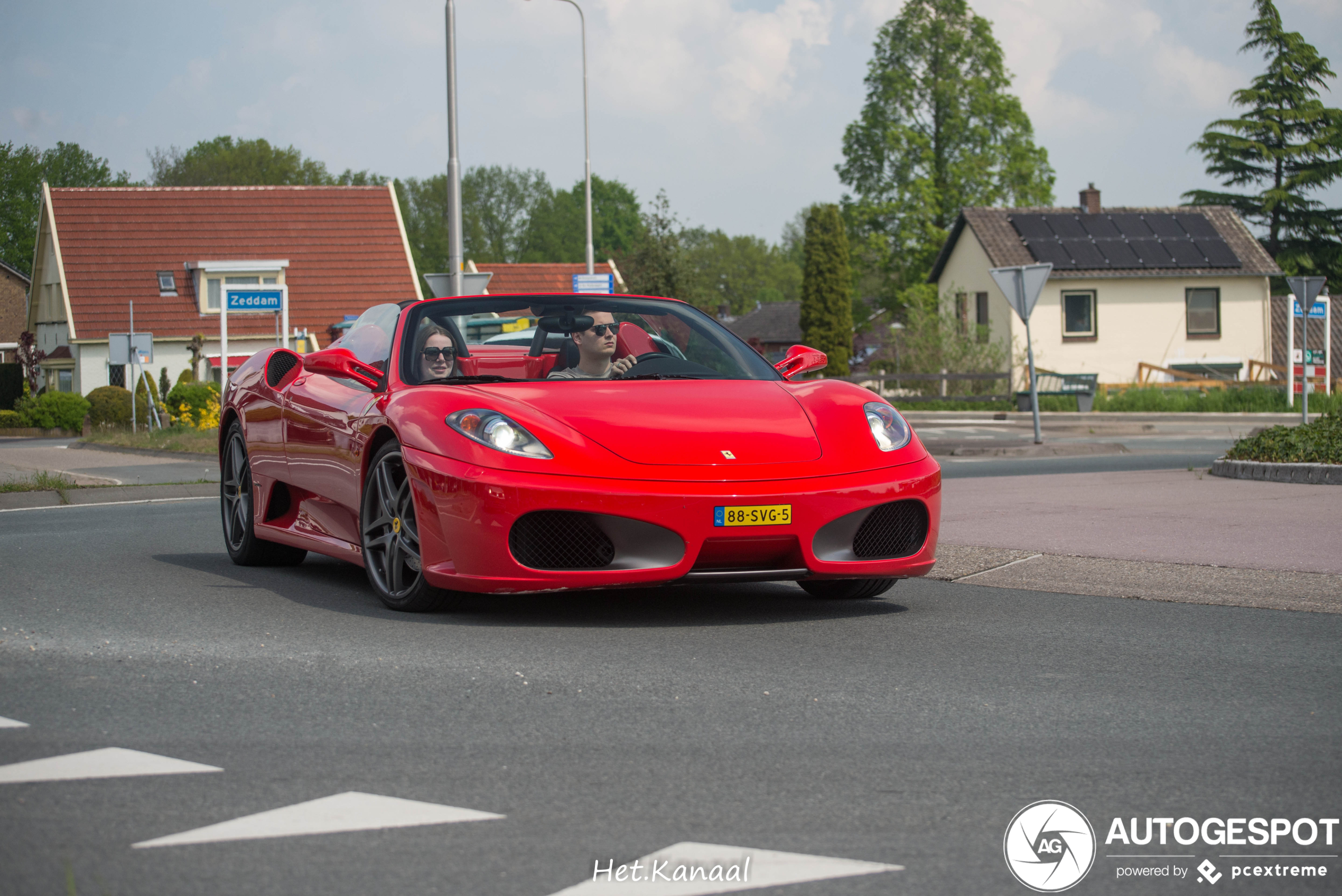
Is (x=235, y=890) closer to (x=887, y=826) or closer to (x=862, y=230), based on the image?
(x=887, y=826)

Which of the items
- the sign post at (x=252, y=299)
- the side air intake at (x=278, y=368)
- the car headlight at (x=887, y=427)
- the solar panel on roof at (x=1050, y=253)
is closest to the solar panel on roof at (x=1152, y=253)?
the solar panel on roof at (x=1050, y=253)

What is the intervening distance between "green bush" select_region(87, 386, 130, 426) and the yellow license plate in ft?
120

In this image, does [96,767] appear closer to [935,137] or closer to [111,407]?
[111,407]

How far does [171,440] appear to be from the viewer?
85.4ft

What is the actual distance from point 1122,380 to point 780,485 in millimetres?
45431

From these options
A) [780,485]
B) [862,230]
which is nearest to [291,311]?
[862,230]

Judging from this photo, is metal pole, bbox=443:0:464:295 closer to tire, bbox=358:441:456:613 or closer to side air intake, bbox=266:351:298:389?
side air intake, bbox=266:351:298:389

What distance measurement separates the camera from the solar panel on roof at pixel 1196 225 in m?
50.1

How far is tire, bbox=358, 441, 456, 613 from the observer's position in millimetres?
6199

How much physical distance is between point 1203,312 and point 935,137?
1460 cm

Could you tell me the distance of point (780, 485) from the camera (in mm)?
5840

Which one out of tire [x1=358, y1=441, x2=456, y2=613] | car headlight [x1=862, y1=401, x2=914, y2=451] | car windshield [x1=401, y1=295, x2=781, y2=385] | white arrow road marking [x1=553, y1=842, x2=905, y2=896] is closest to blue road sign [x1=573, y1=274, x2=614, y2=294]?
car windshield [x1=401, y1=295, x2=781, y2=385]

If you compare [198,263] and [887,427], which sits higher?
[198,263]

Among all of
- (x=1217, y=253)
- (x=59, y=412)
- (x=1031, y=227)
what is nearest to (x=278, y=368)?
(x=59, y=412)
